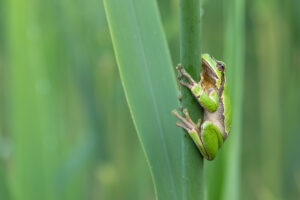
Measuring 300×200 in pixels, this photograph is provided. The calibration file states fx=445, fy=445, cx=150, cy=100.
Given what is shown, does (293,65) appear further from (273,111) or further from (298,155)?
(298,155)

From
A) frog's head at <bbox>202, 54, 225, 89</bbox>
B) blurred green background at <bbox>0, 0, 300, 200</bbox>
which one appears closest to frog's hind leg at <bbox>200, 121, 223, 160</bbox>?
frog's head at <bbox>202, 54, 225, 89</bbox>

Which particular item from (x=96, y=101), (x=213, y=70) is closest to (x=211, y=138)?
(x=213, y=70)

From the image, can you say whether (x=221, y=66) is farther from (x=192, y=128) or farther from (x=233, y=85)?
(x=192, y=128)

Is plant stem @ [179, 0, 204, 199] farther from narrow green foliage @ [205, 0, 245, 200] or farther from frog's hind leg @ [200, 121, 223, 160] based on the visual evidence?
narrow green foliage @ [205, 0, 245, 200]

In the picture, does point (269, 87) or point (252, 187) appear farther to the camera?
point (252, 187)

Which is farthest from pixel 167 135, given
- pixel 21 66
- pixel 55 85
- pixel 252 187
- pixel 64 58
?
pixel 252 187

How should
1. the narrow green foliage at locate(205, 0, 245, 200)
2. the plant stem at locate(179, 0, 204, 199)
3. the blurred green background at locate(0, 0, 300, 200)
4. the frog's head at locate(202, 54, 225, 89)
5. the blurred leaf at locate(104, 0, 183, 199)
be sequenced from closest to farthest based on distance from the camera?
the plant stem at locate(179, 0, 204, 199), the blurred leaf at locate(104, 0, 183, 199), the narrow green foliage at locate(205, 0, 245, 200), the frog's head at locate(202, 54, 225, 89), the blurred green background at locate(0, 0, 300, 200)

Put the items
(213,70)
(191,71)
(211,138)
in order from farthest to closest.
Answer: (213,70) < (211,138) < (191,71)
